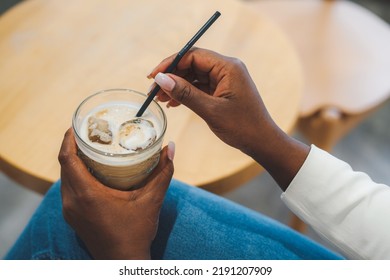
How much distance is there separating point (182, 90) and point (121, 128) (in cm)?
11

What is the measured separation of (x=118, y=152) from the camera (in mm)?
713

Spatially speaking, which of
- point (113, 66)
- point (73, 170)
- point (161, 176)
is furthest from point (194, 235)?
point (113, 66)

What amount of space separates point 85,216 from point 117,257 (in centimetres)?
8

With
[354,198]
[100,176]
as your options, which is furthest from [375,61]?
[100,176]

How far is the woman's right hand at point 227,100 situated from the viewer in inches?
29.7

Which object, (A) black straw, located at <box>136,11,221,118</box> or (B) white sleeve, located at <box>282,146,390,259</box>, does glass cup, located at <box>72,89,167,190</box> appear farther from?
(B) white sleeve, located at <box>282,146,390,259</box>

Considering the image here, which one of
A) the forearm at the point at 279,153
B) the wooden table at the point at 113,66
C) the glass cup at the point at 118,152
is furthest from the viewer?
the wooden table at the point at 113,66

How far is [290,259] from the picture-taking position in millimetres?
880

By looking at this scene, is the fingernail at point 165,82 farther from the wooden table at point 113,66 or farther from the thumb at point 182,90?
the wooden table at point 113,66

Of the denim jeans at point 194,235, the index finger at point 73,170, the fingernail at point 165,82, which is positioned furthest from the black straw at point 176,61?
the denim jeans at point 194,235

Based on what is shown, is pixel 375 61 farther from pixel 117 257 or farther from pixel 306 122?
pixel 117 257

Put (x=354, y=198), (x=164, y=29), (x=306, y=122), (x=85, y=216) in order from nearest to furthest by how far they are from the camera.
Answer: (x=85, y=216), (x=354, y=198), (x=164, y=29), (x=306, y=122)

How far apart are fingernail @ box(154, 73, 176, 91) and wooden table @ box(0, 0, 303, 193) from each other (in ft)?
0.90

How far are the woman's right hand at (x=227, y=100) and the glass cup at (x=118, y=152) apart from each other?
5 cm
